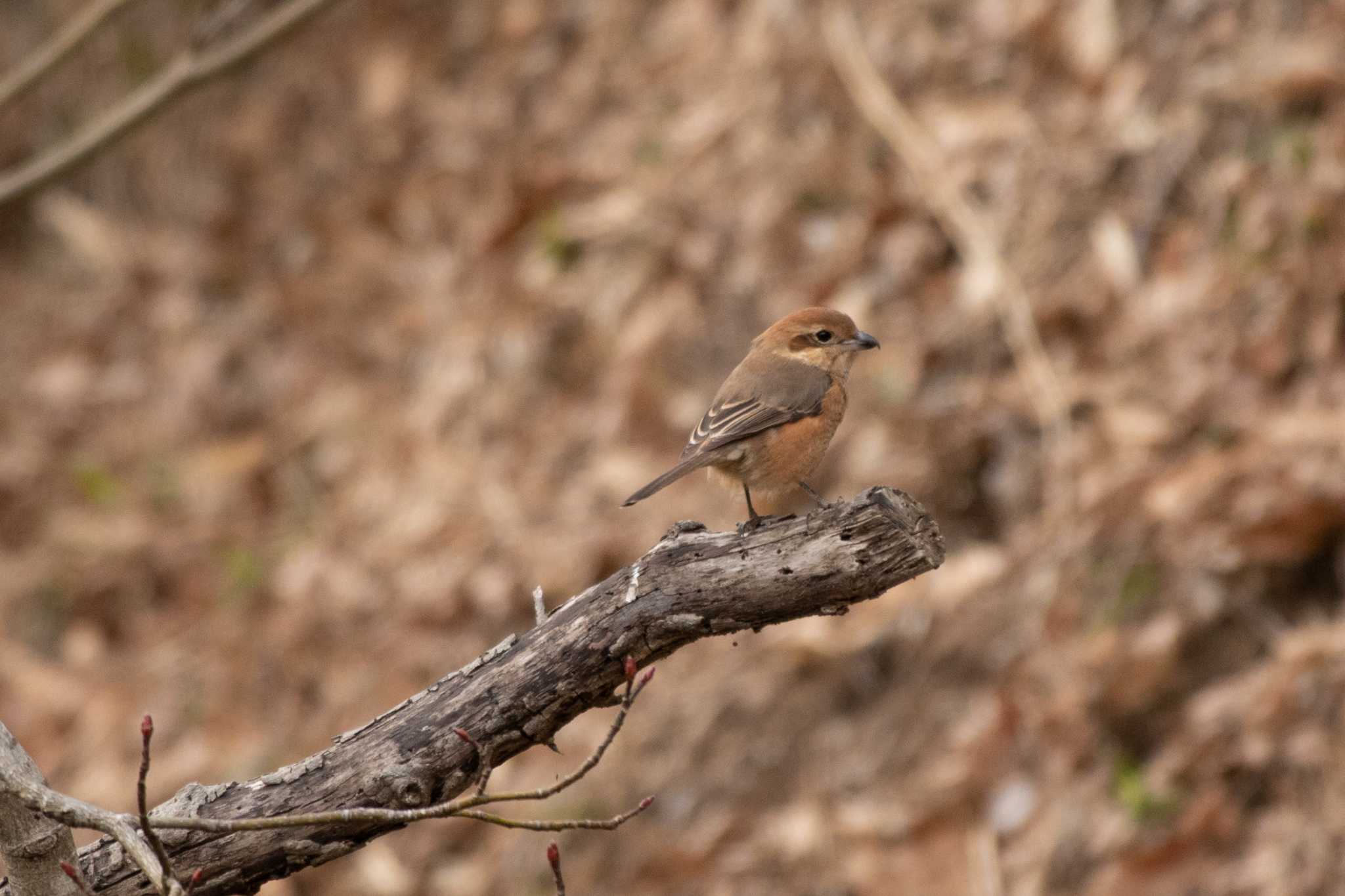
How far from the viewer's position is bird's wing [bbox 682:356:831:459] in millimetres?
4855

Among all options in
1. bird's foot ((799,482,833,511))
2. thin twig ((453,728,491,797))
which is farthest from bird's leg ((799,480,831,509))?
thin twig ((453,728,491,797))

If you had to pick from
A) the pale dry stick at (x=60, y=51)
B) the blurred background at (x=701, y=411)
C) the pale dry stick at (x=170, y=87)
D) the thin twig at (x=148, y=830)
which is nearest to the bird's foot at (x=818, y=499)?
the thin twig at (x=148, y=830)

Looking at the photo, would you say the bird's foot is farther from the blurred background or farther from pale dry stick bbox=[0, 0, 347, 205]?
pale dry stick bbox=[0, 0, 347, 205]

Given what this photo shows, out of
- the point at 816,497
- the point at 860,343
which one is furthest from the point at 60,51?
the point at 816,497

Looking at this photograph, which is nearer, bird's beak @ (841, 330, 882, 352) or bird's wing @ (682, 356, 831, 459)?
bird's wing @ (682, 356, 831, 459)

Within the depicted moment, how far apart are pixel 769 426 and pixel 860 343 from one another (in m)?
0.90

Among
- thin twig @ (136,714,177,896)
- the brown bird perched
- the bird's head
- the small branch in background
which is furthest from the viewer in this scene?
the bird's head

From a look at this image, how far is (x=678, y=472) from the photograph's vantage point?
15.3 ft

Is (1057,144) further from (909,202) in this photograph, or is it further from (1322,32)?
(1322,32)

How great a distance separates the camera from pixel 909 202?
29.7ft

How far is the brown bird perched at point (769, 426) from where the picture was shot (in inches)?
191

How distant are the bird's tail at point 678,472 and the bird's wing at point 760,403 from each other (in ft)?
0.09

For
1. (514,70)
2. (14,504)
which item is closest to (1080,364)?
(514,70)

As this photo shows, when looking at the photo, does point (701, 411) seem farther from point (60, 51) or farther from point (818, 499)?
point (818, 499)
